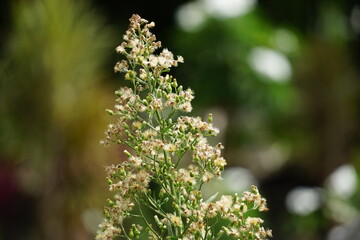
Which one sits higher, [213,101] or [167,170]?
[213,101]

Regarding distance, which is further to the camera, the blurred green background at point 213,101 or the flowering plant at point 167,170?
the blurred green background at point 213,101

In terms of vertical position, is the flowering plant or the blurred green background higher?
the blurred green background

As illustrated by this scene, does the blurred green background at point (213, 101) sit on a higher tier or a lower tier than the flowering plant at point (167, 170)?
higher

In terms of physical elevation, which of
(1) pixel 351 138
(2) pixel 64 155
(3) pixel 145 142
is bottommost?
(3) pixel 145 142

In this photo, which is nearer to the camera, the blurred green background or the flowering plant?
the flowering plant

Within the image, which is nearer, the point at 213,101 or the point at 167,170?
the point at 167,170

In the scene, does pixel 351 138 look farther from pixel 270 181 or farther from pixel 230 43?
pixel 230 43

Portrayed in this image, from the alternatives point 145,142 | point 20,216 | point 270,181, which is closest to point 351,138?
point 270,181

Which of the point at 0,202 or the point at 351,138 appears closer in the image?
the point at 0,202
